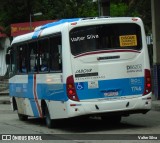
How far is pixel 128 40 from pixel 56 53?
6.78ft

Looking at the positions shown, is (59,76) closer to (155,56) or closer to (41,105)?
(41,105)

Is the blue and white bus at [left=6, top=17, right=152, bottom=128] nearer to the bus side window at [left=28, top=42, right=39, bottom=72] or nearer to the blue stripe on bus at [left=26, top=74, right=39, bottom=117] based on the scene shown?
the bus side window at [left=28, top=42, right=39, bottom=72]

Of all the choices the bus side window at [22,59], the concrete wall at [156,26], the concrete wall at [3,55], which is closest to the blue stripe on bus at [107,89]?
the bus side window at [22,59]

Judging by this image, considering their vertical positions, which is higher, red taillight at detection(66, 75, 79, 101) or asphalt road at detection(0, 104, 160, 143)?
red taillight at detection(66, 75, 79, 101)

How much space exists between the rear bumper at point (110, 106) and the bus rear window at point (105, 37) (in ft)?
4.62

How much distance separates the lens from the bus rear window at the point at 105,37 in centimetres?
1535

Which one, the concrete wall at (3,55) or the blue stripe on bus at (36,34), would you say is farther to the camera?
the concrete wall at (3,55)

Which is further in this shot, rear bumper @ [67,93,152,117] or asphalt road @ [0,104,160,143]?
rear bumper @ [67,93,152,117]

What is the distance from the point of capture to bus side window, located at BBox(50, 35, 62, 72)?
1571 cm

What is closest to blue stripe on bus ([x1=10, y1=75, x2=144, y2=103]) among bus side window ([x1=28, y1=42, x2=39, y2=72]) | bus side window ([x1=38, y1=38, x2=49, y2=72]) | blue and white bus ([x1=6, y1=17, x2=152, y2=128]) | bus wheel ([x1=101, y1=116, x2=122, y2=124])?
blue and white bus ([x1=6, y1=17, x2=152, y2=128])

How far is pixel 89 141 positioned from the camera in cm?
1320

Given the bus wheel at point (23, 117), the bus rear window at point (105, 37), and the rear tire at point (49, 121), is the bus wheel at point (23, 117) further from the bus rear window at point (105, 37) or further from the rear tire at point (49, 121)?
the bus rear window at point (105, 37)

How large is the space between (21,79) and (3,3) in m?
30.1

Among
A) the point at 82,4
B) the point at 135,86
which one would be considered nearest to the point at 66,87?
the point at 135,86
